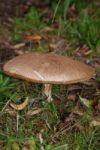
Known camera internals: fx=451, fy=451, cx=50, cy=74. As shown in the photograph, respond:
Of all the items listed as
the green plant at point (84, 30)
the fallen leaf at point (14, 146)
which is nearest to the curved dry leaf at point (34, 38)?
the green plant at point (84, 30)

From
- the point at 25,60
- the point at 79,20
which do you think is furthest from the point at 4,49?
the point at 25,60

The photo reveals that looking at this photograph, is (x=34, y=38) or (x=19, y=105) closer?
(x=19, y=105)

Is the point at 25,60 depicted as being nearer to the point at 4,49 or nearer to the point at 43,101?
the point at 43,101

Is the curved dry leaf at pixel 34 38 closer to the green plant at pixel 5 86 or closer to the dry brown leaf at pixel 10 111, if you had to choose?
the green plant at pixel 5 86

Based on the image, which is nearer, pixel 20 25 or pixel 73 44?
pixel 73 44

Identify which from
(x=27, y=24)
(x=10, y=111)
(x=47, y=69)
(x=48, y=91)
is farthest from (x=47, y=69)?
(x=27, y=24)

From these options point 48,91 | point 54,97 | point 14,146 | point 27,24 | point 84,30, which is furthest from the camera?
point 27,24

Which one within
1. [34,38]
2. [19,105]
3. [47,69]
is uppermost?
[47,69]

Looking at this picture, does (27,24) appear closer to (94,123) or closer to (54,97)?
(54,97)
